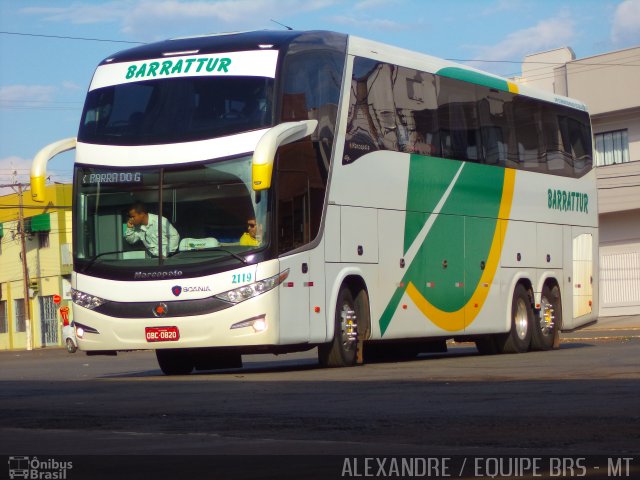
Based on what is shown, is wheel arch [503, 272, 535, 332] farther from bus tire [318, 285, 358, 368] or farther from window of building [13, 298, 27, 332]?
window of building [13, 298, 27, 332]

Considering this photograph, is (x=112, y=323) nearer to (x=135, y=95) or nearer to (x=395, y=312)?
(x=135, y=95)

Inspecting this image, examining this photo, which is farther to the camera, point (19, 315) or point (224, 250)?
point (19, 315)

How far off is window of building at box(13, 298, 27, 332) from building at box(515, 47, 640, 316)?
3130cm

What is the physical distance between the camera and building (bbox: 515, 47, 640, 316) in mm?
46719

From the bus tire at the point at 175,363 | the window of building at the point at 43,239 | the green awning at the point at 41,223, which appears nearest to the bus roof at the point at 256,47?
the bus tire at the point at 175,363

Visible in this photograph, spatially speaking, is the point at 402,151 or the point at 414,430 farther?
the point at 402,151

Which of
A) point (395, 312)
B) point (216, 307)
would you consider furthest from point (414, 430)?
point (395, 312)

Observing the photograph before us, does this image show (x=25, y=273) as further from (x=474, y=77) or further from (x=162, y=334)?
(x=162, y=334)

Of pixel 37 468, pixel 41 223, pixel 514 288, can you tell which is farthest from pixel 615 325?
pixel 37 468

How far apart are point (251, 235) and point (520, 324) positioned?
27.8ft

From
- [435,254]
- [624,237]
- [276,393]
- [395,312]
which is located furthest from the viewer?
[624,237]

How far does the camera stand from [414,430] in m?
8.58

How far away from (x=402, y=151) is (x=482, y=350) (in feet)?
17.7

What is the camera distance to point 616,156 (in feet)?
158
